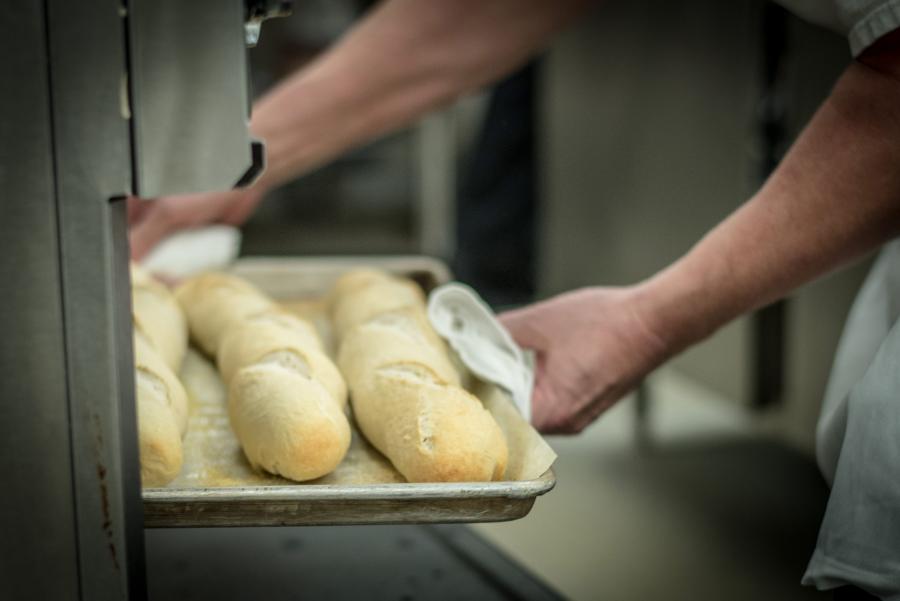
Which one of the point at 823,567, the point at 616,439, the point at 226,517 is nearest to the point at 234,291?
the point at 226,517

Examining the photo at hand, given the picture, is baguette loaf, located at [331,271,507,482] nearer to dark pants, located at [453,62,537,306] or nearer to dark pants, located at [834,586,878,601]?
dark pants, located at [834,586,878,601]

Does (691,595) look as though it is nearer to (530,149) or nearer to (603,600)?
(603,600)

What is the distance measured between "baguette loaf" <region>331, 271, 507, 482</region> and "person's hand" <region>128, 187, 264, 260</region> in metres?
0.38

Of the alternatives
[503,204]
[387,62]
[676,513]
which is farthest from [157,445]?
[503,204]

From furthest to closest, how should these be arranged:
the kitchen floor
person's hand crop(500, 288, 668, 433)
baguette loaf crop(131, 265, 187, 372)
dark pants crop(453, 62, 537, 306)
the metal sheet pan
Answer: dark pants crop(453, 62, 537, 306), the kitchen floor, baguette loaf crop(131, 265, 187, 372), person's hand crop(500, 288, 668, 433), the metal sheet pan

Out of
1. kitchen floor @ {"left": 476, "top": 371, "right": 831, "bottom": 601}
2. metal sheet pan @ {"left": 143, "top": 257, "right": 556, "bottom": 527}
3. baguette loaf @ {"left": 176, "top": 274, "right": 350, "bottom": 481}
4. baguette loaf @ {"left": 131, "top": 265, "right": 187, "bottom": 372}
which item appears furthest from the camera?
kitchen floor @ {"left": 476, "top": 371, "right": 831, "bottom": 601}

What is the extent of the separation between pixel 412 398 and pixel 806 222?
36cm

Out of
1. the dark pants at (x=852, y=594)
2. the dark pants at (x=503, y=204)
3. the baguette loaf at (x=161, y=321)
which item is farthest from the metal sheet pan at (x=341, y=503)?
the dark pants at (x=503, y=204)

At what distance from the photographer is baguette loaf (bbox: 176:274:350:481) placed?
2.33 feet

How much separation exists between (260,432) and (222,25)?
0.33m

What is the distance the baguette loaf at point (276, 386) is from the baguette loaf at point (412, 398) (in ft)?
0.12

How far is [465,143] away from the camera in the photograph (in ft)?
13.3

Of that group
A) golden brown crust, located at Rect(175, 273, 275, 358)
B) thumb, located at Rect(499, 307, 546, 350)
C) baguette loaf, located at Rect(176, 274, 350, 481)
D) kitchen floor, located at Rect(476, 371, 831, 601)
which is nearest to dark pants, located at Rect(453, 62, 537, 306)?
kitchen floor, located at Rect(476, 371, 831, 601)

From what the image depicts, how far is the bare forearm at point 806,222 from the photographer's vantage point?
732 mm
